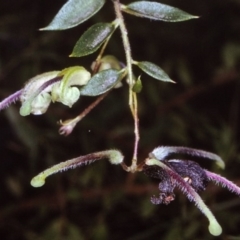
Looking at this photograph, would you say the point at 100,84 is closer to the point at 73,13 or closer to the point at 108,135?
the point at 73,13

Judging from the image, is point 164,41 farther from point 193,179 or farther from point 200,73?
point 193,179

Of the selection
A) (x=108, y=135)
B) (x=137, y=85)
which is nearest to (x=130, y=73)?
(x=137, y=85)

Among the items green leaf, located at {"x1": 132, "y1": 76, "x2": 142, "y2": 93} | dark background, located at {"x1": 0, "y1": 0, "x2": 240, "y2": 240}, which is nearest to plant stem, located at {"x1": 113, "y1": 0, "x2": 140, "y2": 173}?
green leaf, located at {"x1": 132, "y1": 76, "x2": 142, "y2": 93}

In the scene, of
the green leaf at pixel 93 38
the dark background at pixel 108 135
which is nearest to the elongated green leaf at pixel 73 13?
the green leaf at pixel 93 38

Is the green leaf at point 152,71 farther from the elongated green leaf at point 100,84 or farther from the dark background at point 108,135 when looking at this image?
the dark background at point 108,135

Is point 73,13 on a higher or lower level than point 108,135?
higher

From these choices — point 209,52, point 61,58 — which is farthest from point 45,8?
point 209,52
